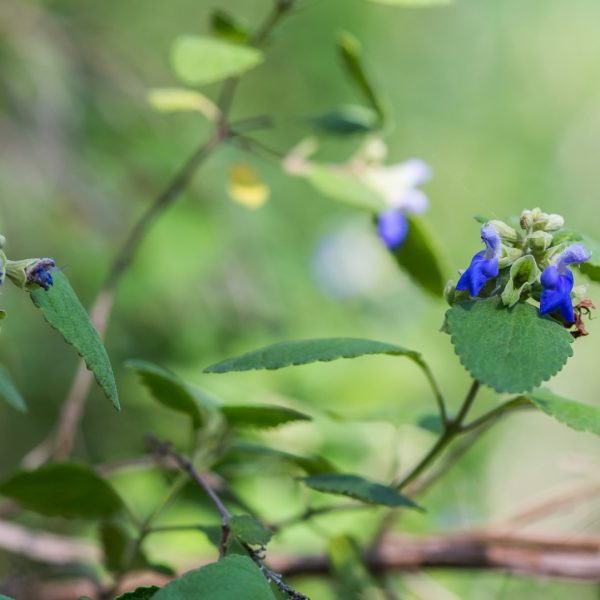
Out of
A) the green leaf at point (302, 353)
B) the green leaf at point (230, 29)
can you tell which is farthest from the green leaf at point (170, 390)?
the green leaf at point (230, 29)

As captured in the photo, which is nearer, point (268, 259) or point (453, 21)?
point (268, 259)

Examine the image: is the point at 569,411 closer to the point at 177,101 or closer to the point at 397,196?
the point at 397,196

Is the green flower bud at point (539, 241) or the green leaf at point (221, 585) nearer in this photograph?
the green leaf at point (221, 585)

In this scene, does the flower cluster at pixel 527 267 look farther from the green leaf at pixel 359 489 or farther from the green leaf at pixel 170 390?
the green leaf at pixel 170 390

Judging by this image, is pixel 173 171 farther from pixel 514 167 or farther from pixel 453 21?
pixel 453 21

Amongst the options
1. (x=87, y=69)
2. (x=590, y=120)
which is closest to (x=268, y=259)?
(x=87, y=69)

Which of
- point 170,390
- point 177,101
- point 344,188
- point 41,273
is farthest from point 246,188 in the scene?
point 41,273

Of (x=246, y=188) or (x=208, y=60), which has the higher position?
(x=208, y=60)
